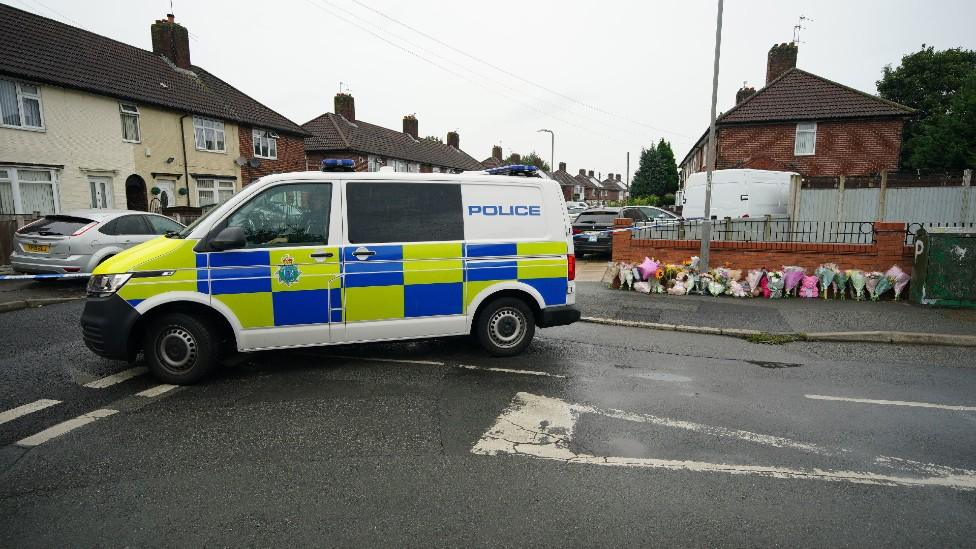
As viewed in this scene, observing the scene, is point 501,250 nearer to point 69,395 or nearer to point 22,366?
point 69,395

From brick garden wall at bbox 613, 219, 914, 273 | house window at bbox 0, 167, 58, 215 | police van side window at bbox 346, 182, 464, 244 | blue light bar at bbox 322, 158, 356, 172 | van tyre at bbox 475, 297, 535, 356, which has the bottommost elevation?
van tyre at bbox 475, 297, 535, 356

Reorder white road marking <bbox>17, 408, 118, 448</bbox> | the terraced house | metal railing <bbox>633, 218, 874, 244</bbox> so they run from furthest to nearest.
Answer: the terraced house
metal railing <bbox>633, 218, 874, 244</bbox>
white road marking <bbox>17, 408, 118, 448</bbox>

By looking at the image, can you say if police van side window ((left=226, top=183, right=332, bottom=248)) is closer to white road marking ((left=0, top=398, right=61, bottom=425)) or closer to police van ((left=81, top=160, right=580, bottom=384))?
police van ((left=81, top=160, right=580, bottom=384))

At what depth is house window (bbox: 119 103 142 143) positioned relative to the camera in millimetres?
19875

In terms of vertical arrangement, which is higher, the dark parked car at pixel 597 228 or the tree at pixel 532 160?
the tree at pixel 532 160

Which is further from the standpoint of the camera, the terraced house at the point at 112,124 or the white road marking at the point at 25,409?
the terraced house at the point at 112,124

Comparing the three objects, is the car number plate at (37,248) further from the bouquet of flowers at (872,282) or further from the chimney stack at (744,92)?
the chimney stack at (744,92)

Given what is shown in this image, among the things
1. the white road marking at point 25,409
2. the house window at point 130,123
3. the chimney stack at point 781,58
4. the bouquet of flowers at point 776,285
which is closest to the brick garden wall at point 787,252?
the bouquet of flowers at point 776,285

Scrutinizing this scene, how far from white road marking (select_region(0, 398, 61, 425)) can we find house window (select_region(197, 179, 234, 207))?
809 inches

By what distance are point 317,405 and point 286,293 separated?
1172mm

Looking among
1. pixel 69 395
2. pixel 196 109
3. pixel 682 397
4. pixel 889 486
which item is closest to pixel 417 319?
pixel 682 397

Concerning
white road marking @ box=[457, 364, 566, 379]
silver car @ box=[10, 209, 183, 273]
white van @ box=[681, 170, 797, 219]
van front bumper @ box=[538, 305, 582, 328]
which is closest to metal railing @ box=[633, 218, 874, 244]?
white van @ box=[681, 170, 797, 219]

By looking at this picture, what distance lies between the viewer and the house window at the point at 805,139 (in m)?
24.7

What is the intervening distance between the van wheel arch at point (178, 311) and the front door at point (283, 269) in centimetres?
22
